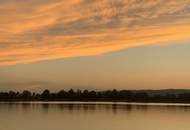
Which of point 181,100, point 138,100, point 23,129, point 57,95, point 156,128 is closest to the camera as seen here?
point 23,129

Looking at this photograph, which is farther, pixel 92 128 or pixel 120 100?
pixel 120 100

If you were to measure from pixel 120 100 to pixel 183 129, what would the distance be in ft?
465

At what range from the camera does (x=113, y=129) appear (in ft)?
136

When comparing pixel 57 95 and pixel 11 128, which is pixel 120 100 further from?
pixel 11 128

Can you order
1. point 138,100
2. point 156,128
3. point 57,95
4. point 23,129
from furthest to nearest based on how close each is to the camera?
point 57,95, point 138,100, point 156,128, point 23,129

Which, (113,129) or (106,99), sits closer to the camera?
(113,129)

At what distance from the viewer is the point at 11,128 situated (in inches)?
1555

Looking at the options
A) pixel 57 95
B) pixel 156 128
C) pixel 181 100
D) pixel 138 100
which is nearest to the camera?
pixel 156 128

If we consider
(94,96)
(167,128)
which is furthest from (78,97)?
(167,128)

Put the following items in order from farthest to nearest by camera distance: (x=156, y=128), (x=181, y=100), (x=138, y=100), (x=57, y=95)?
1. (x=57, y=95)
2. (x=138, y=100)
3. (x=181, y=100)
4. (x=156, y=128)

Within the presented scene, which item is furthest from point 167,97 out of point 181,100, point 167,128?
point 167,128

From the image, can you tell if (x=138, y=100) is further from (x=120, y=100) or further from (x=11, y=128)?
(x=11, y=128)

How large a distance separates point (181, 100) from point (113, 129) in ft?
389

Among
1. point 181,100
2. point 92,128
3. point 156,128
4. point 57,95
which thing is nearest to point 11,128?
point 92,128
